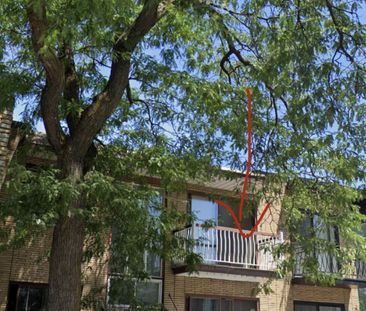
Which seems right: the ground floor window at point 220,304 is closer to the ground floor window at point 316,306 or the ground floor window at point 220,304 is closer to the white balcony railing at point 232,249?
the white balcony railing at point 232,249

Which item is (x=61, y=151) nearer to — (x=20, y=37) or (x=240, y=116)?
(x=20, y=37)

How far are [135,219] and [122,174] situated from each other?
228 cm

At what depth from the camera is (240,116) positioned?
1155 cm

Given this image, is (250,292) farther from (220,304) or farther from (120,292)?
(120,292)

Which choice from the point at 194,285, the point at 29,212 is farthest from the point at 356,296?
the point at 29,212

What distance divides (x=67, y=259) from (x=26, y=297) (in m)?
6.30

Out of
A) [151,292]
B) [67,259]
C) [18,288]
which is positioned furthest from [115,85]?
[151,292]

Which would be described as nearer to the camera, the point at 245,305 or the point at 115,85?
the point at 115,85

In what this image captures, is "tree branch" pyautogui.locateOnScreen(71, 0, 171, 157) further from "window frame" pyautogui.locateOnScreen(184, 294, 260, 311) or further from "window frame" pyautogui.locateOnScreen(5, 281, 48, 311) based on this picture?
"window frame" pyautogui.locateOnScreen(184, 294, 260, 311)

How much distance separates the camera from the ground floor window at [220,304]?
56.7ft

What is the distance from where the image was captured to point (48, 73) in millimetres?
9078

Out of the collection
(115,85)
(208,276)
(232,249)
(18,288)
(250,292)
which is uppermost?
(115,85)

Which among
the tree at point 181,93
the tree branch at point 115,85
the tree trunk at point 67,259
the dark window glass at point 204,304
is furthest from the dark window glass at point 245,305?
the tree branch at point 115,85

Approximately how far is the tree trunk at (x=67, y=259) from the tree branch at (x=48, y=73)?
61 centimetres
